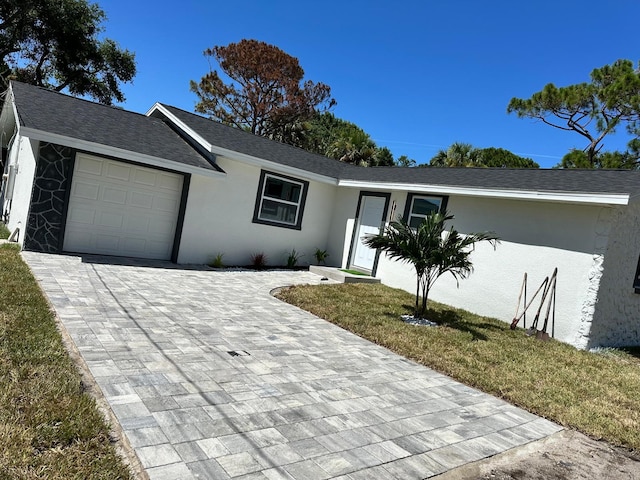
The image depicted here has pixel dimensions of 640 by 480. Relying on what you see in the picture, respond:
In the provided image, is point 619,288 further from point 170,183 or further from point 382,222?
point 170,183

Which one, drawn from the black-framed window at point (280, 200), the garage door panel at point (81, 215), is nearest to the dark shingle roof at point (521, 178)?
the black-framed window at point (280, 200)

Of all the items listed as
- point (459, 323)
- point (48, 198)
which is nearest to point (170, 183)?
point (48, 198)

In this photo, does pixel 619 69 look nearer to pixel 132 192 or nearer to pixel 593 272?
pixel 593 272

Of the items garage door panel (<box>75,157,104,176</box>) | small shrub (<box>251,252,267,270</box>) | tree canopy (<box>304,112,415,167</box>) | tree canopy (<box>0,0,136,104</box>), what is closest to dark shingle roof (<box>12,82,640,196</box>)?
garage door panel (<box>75,157,104,176</box>)

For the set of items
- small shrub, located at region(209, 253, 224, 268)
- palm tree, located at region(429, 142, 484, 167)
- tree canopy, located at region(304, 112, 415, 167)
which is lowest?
small shrub, located at region(209, 253, 224, 268)

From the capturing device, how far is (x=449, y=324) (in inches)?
307

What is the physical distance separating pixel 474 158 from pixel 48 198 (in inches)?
921

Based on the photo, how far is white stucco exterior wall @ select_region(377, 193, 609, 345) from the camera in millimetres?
7906

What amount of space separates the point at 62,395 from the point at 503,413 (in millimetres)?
3944

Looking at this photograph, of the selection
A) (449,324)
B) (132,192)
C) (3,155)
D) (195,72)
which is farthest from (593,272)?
(195,72)

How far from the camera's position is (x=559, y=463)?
3465mm

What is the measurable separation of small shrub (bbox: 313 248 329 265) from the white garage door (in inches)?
176

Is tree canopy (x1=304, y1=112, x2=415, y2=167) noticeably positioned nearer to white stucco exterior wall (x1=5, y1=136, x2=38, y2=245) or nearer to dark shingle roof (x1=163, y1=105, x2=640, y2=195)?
dark shingle roof (x1=163, y1=105, x2=640, y2=195)

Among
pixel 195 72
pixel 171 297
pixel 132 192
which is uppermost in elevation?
pixel 195 72
